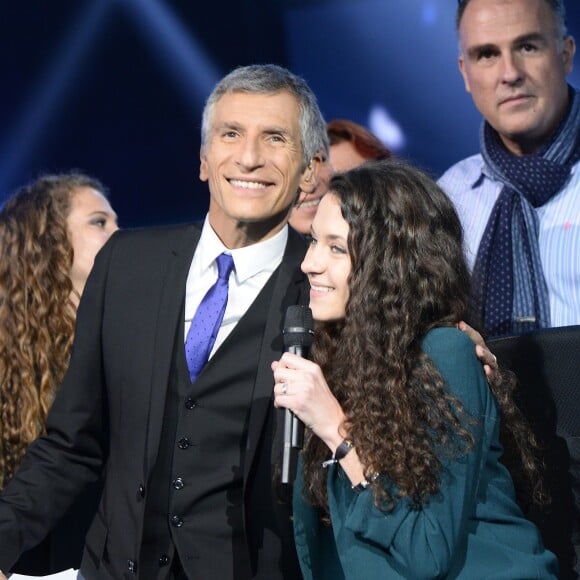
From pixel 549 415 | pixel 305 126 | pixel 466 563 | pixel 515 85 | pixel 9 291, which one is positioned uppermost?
pixel 515 85

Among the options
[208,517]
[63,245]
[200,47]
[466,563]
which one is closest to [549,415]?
[466,563]

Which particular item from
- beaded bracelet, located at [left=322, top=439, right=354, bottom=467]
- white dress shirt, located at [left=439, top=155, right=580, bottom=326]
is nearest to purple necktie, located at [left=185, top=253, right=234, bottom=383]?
beaded bracelet, located at [left=322, top=439, right=354, bottom=467]

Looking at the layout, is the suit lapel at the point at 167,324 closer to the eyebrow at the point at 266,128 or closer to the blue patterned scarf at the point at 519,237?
the eyebrow at the point at 266,128

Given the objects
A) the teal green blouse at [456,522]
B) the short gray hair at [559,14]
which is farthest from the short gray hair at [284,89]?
the short gray hair at [559,14]

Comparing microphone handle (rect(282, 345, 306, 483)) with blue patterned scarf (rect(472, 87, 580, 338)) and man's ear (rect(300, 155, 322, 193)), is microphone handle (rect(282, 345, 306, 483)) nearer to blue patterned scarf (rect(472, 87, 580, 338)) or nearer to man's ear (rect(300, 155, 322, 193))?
man's ear (rect(300, 155, 322, 193))

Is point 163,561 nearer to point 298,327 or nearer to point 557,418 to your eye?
point 298,327

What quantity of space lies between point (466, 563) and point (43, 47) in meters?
2.93

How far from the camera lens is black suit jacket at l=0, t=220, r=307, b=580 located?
91.0 inches

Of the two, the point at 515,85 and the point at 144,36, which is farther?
the point at 144,36

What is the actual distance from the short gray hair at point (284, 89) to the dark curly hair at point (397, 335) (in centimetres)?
35

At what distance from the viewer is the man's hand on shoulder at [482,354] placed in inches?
83.8

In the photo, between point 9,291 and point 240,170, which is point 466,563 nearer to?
point 240,170

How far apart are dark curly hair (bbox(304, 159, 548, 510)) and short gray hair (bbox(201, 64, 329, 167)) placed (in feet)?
1.16

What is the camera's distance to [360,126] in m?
3.90
